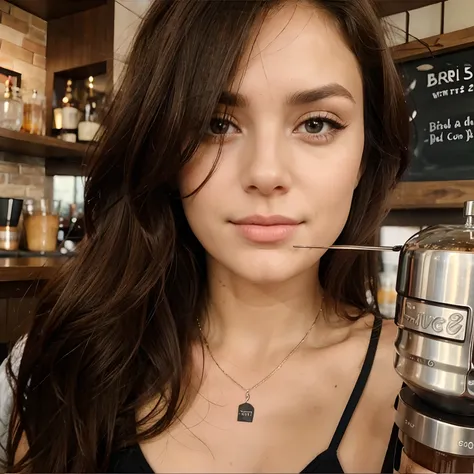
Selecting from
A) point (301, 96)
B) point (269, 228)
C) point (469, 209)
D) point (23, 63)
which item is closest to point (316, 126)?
point (301, 96)

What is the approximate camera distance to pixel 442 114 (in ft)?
1.84

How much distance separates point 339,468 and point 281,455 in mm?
80

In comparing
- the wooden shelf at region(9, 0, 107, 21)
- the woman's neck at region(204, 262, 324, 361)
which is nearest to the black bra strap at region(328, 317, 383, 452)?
the woman's neck at region(204, 262, 324, 361)

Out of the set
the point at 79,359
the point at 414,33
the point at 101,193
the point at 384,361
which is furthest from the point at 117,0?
the point at 384,361

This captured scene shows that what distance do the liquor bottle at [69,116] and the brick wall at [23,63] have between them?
5cm

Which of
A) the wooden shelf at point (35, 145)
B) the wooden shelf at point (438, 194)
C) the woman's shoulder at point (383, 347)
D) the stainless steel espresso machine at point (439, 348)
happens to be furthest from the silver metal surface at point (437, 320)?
the wooden shelf at point (35, 145)

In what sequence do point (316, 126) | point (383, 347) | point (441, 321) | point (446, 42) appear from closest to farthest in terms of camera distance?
1. point (441, 321)
2. point (446, 42)
3. point (316, 126)
4. point (383, 347)

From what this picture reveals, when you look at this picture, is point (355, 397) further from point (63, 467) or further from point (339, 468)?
point (63, 467)

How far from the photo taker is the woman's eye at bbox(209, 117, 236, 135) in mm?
585

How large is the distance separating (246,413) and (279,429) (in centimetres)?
6

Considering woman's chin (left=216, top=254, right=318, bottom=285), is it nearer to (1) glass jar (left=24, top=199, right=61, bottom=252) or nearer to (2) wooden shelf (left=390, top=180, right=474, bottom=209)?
(2) wooden shelf (left=390, top=180, right=474, bottom=209)

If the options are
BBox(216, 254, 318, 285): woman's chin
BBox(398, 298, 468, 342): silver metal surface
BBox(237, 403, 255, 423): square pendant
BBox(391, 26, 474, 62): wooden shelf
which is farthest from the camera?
→ BBox(237, 403, 255, 423): square pendant

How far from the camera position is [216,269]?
79 centimetres

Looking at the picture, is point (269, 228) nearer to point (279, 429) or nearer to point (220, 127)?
point (220, 127)
